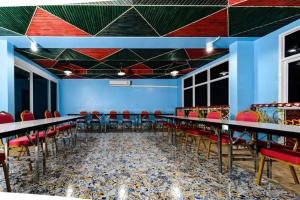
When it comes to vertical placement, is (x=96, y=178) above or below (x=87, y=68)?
below

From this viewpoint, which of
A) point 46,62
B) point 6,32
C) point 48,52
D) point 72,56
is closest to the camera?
point 6,32

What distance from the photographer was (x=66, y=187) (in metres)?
2.51

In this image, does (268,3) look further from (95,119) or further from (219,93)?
(95,119)

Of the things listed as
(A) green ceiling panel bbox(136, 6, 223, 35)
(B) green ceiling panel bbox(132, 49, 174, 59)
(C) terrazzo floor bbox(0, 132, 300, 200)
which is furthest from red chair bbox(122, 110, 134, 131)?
(A) green ceiling panel bbox(136, 6, 223, 35)

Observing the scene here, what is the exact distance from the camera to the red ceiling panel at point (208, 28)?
3.88 metres

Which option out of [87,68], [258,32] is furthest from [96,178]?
[87,68]

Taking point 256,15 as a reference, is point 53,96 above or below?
below

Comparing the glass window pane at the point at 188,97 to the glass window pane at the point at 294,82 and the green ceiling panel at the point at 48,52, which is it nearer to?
the glass window pane at the point at 294,82

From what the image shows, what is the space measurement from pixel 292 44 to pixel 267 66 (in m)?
0.73

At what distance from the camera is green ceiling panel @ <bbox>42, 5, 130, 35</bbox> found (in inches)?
137

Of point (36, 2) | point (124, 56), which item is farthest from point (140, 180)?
point (124, 56)

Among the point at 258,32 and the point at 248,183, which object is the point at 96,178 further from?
the point at 258,32

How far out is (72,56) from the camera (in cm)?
648

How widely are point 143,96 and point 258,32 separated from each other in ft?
22.1
